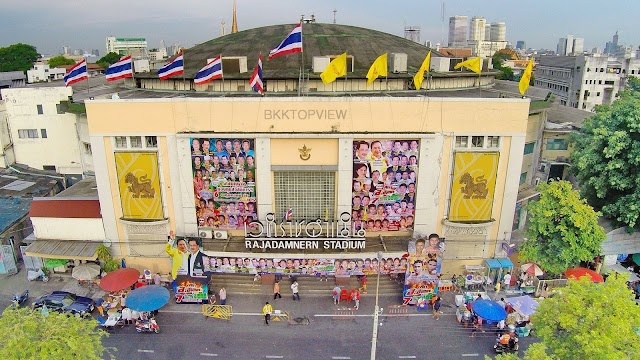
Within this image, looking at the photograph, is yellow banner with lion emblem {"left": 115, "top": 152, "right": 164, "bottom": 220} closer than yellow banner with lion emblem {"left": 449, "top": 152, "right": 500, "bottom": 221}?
No

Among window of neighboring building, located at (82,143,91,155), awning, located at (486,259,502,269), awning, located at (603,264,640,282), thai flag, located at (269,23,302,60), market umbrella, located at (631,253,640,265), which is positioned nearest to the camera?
thai flag, located at (269,23,302,60)

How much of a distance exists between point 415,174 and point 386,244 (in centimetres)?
482

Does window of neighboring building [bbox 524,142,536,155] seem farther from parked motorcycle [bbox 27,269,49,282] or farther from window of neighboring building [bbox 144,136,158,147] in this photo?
parked motorcycle [bbox 27,269,49,282]

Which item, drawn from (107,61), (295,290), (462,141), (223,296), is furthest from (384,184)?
(107,61)

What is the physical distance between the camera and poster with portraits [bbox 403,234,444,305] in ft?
88.2

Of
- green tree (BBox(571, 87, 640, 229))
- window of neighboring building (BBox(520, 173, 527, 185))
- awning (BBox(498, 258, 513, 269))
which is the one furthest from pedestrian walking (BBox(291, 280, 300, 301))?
window of neighboring building (BBox(520, 173, 527, 185))

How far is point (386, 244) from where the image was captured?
91.9ft

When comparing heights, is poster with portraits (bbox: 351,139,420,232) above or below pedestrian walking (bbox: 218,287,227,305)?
above

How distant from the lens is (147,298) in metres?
25.4

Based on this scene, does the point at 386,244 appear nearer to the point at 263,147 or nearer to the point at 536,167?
the point at 263,147

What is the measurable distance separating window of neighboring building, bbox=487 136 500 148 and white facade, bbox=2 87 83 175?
38028 millimetres

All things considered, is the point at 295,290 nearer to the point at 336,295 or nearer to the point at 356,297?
the point at 336,295

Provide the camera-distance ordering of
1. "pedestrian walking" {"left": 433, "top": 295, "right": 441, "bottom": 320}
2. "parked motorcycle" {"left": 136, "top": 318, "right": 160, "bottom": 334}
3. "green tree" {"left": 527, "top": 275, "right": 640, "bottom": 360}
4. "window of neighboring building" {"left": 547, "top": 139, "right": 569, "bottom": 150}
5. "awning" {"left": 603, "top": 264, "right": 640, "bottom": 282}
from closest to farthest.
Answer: "green tree" {"left": 527, "top": 275, "right": 640, "bottom": 360} → "parked motorcycle" {"left": 136, "top": 318, "right": 160, "bottom": 334} → "pedestrian walking" {"left": 433, "top": 295, "right": 441, "bottom": 320} → "awning" {"left": 603, "top": 264, "right": 640, "bottom": 282} → "window of neighboring building" {"left": 547, "top": 139, "right": 569, "bottom": 150}

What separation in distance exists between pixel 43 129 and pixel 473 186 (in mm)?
41567
